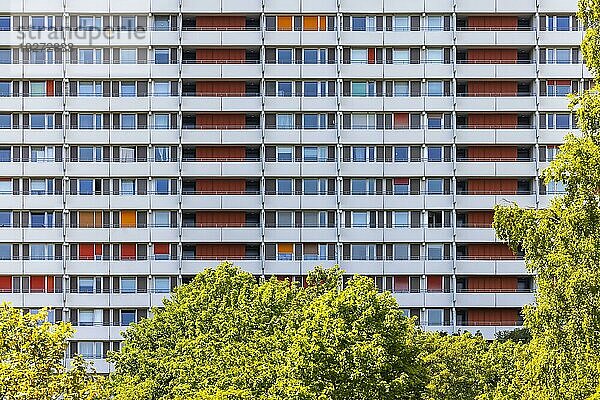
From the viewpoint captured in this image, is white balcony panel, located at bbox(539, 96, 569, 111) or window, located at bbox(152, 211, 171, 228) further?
window, located at bbox(152, 211, 171, 228)

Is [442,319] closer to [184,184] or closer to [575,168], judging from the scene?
[184,184]

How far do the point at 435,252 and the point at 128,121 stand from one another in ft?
71.1

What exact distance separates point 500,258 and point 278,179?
50.2ft

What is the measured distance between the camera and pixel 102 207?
3093 inches

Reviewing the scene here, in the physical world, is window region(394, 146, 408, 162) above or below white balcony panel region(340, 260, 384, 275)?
above

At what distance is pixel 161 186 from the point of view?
78938 mm

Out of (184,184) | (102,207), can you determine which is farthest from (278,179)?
(102,207)

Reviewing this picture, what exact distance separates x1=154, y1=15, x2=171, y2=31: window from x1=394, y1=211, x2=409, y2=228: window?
756 inches

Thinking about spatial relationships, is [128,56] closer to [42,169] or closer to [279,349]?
[42,169]

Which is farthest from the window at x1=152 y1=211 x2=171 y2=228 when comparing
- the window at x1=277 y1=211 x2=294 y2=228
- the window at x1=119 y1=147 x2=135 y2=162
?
the window at x1=277 y1=211 x2=294 y2=228

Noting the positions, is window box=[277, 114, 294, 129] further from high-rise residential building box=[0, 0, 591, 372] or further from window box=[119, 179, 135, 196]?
window box=[119, 179, 135, 196]

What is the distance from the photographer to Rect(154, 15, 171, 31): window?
79062 mm

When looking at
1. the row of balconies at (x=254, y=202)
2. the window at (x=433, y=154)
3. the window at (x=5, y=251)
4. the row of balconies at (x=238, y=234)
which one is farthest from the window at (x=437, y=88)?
the window at (x=5, y=251)

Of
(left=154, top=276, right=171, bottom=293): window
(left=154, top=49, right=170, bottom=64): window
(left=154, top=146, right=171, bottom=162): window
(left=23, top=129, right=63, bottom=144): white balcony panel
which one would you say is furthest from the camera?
(left=154, top=49, right=170, bottom=64): window
